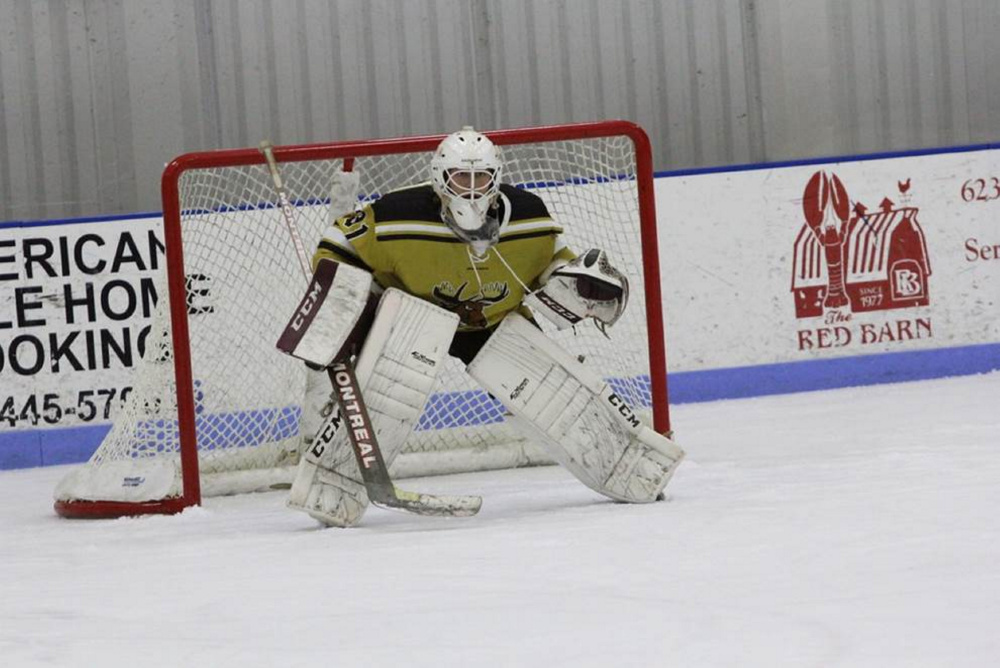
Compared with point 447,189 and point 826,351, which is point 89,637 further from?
point 826,351

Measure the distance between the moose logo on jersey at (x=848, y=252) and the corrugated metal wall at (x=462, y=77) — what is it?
1768 mm

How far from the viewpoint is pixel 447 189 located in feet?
11.1

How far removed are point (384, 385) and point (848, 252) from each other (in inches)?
116

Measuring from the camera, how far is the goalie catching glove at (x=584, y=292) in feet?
11.2

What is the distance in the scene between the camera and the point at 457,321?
3443 millimetres

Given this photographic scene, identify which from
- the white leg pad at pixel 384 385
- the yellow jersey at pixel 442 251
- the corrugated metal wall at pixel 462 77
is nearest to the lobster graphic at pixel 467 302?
the yellow jersey at pixel 442 251

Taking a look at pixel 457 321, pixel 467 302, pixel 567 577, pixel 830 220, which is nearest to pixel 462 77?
pixel 830 220

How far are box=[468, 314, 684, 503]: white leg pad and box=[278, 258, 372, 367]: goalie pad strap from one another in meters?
0.32

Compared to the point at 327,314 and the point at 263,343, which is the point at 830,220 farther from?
the point at 327,314

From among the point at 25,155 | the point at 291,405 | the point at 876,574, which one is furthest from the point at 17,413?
the point at 876,574

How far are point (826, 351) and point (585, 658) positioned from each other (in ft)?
13.3

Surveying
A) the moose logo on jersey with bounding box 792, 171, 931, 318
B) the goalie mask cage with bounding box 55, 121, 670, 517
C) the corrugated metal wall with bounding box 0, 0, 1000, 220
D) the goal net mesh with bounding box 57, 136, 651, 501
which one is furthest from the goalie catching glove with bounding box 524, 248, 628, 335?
the corrugated metal wall with bounding box 0, 0, 1000, 220

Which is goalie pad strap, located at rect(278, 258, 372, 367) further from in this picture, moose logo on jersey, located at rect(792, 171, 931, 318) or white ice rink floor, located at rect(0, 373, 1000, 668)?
moose logo on jersey, located at rect(792, 171, 931, 318)

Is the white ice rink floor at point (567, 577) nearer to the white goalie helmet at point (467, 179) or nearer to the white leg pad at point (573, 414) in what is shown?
the white leg pad at point (573, 414)
